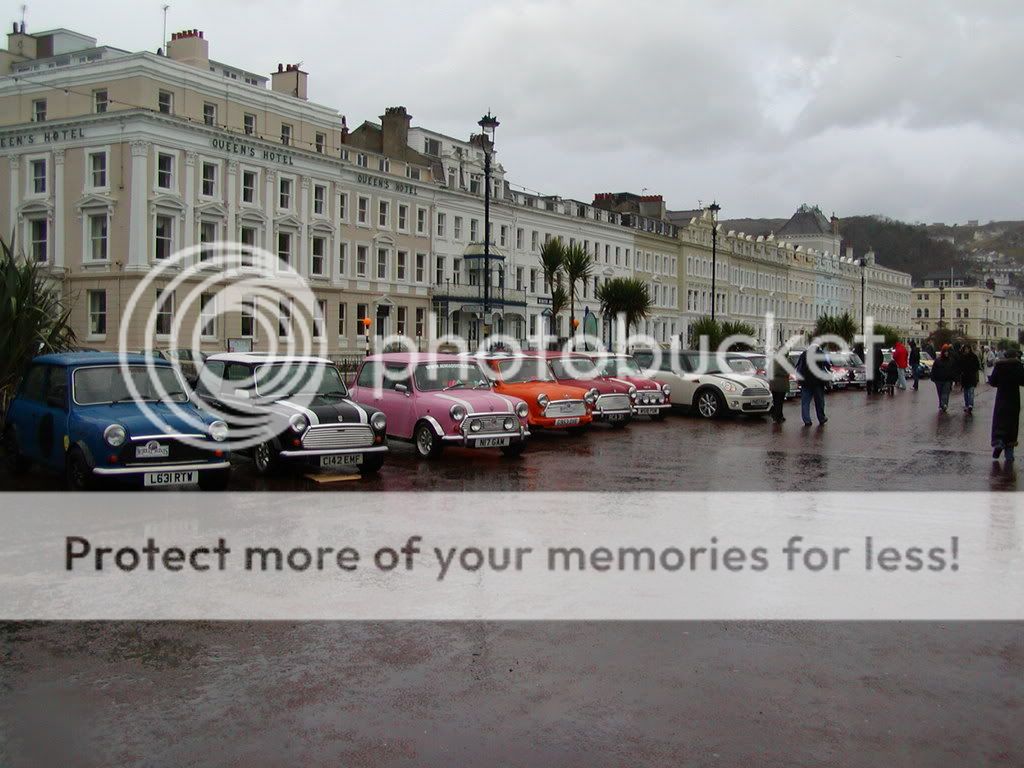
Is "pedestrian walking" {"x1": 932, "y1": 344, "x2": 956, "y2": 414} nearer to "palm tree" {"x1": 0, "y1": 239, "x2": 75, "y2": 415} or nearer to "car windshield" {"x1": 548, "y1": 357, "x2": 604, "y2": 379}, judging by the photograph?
"car windshield" {"x1": 548, "y1": 357, "x2": 604, "y2": 379}

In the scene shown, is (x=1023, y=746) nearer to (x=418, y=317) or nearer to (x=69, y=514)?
(x=69, y=514)

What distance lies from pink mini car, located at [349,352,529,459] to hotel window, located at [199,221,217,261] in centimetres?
3279

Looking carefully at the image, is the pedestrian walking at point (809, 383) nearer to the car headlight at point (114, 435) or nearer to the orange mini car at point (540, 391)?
the orange mini car at point (540, 391)

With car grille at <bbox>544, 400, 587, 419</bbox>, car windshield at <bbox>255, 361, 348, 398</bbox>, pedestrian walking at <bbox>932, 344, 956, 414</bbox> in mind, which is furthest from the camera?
pedestrian walking at <bbox>932, 344, 956, 414</bbox>

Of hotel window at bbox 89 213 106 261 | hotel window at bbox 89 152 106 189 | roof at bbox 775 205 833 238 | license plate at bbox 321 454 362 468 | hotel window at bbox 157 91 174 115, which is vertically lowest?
license plate at bbox 321 454 362 468

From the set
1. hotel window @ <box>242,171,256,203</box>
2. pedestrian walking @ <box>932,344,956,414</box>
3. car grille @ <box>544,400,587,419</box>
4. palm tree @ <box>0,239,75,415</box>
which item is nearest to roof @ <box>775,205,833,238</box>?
hotel window @ <box>242,171,256,203</box>

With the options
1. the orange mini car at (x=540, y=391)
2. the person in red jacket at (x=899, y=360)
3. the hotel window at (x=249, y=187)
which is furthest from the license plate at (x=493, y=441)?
the hotel window at (x=249, y=187)

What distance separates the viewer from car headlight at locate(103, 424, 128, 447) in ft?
36.1

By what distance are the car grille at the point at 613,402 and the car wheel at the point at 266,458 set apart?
888 cm

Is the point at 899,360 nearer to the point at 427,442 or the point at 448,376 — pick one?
the point at 448,376

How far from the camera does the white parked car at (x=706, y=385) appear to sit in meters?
23.7

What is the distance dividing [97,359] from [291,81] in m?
44.7

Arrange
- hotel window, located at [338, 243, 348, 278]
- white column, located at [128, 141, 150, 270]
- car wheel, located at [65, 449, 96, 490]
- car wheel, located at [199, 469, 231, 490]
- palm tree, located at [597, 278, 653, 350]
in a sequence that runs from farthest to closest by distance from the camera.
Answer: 1. hotel window, located at [338, 243, 348, 278]
2. palm tree, located at [597, 278, 653, 350]
3. white column, located at [128, 141, 150, 270]
4. car wheel, located at [199, 469, 231, 490]
5. car wheel, located at [65, 449, 96, 490]

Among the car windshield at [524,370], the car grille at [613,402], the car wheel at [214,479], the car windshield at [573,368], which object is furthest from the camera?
the car windshield at [573,368]
